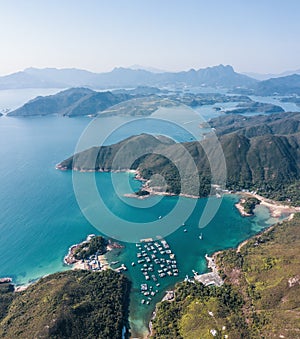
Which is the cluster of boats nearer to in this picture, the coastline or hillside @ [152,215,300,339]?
hillside @ [152,215,300,339]

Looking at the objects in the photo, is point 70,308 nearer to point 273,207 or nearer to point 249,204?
point 249,204

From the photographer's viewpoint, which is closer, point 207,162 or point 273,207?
point 273,207

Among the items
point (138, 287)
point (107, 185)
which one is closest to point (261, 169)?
point (107, 185)

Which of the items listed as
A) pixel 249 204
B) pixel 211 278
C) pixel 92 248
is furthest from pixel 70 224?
pixel 249 204

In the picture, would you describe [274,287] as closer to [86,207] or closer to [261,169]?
[86,207]

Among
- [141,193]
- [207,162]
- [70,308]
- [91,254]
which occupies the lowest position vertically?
[91,254]

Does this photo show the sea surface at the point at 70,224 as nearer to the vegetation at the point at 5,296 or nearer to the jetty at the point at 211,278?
the jetty at the point at 211,278
